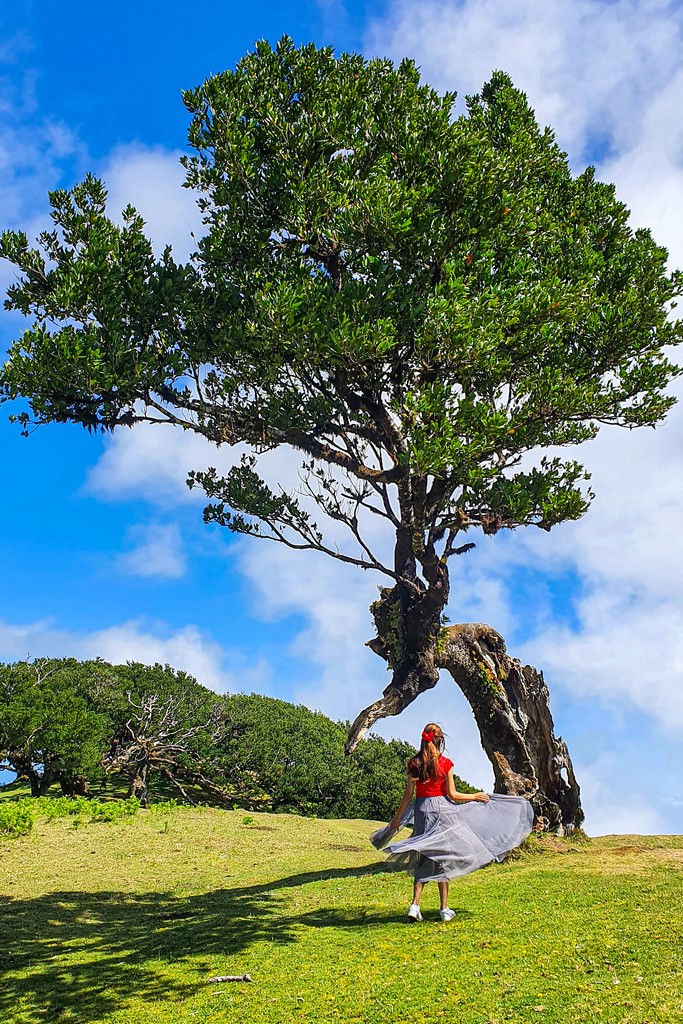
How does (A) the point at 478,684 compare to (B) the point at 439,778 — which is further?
(A) the point at 478,684

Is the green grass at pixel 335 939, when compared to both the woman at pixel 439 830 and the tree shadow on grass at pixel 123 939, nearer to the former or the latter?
the tree shadow on grass at pixel 123 939

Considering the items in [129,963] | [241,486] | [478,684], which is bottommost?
[129,963]

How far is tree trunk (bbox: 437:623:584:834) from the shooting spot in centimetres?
1825

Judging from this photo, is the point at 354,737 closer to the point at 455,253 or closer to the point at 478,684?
the point at 478,684

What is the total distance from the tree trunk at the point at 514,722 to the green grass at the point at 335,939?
48.7 inches

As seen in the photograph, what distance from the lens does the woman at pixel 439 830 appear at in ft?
36.7

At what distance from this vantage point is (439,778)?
11625 millimetres

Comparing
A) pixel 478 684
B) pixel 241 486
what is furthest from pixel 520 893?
pixel 241 486

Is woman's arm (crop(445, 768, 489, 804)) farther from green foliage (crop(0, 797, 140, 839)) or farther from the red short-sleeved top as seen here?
green foliage (crop(0, 797, 140, 839))

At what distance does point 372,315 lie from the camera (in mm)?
13719

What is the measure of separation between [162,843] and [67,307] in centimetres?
1391

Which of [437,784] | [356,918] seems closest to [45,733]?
[356,918]

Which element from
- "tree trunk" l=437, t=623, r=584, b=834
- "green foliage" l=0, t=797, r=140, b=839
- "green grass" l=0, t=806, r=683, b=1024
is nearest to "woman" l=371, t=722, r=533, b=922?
"green grass" l=0, t=806, r=683, b=1024

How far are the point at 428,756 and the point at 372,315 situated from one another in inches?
291
